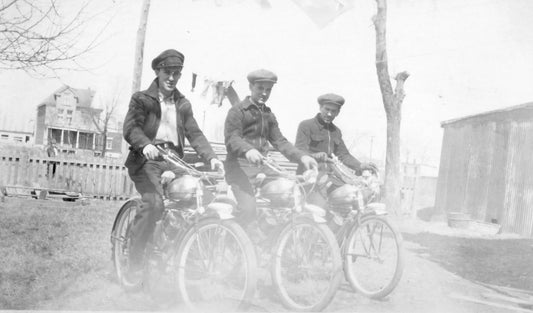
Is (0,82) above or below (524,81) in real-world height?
below

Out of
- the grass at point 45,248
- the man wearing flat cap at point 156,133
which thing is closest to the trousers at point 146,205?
the man wearing flat cap at point 156,133

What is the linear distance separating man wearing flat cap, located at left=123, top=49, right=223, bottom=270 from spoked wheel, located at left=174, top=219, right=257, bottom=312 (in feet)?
1.15

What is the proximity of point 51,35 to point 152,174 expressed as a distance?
133 centimetres

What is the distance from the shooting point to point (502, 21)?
14.2ft

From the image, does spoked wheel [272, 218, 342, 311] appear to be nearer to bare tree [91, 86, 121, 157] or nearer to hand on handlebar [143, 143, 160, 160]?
hand on handlebar [143, 143, 160, 160]

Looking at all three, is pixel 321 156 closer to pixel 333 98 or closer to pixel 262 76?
pixel 333 98

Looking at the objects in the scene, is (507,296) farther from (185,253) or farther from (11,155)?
(11,155)

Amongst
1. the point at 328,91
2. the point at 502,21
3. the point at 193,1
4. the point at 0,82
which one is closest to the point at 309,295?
the point at 328,91

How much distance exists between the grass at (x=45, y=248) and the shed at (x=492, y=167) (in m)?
7.94

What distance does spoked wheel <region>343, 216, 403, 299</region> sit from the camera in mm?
3678

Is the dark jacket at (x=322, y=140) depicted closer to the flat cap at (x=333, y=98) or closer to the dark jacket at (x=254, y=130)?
the flat cap at (x=333, y=98)

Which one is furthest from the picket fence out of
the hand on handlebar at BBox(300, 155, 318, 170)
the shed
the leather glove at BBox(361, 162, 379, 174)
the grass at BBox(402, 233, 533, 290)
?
the shed

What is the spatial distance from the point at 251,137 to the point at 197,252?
1015 mm

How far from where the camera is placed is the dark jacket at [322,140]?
4207 millimetres
